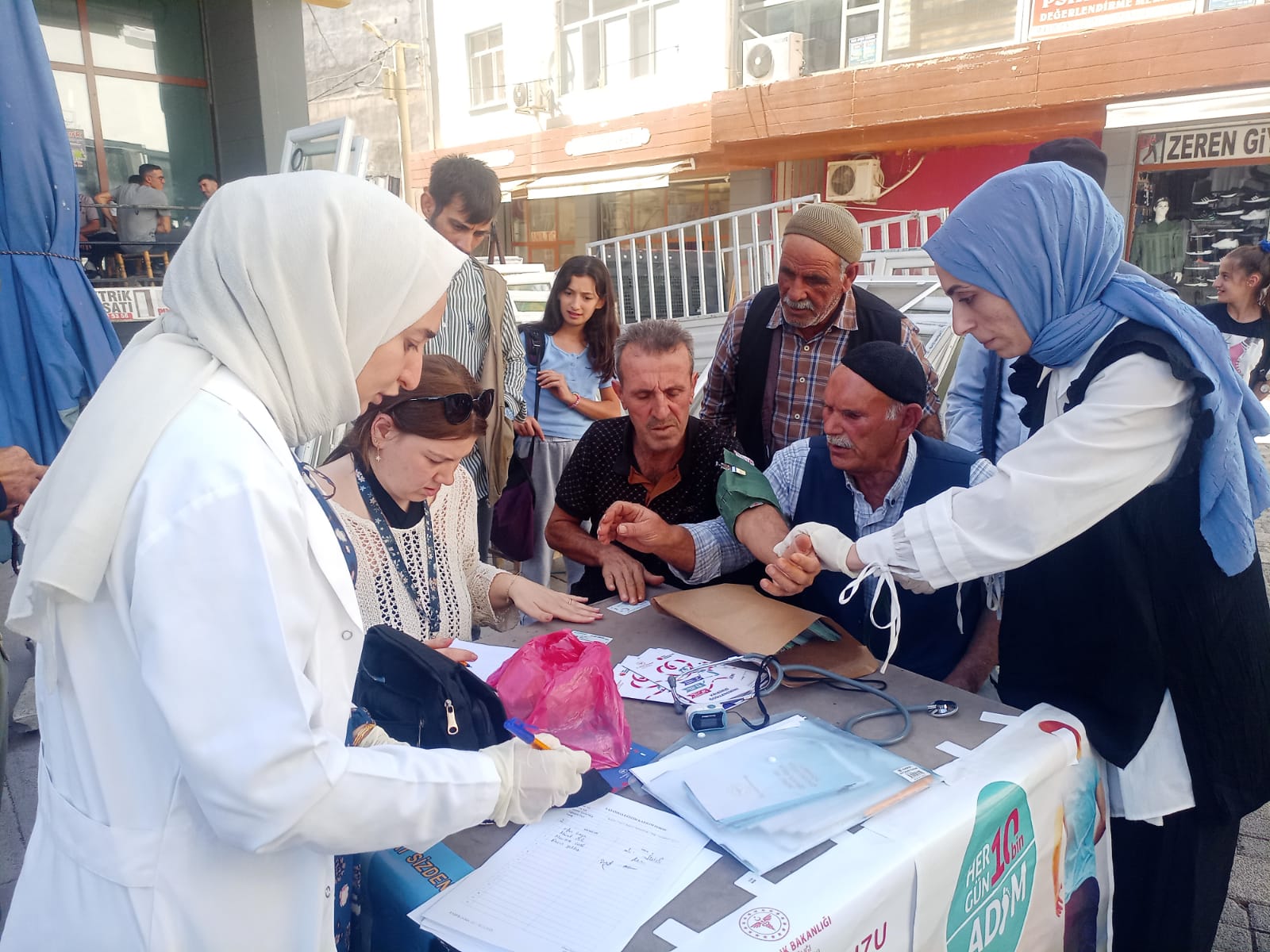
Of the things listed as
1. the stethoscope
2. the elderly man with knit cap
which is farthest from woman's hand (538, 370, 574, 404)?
the stethoscope

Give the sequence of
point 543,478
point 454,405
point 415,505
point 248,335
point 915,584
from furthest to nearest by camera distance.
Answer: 1. point 543,478
2. point 415,505
3. point 454,405
4. point 915,584
5. point 248,335

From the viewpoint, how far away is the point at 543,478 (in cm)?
395

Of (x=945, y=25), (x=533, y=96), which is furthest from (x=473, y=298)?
(x=533, y=96)

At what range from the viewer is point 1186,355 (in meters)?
1.45

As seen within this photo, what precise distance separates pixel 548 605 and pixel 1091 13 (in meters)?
9.52

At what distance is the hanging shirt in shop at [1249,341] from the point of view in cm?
566

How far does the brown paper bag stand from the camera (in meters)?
1.79

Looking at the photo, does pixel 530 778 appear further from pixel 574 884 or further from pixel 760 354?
pixel 760 354

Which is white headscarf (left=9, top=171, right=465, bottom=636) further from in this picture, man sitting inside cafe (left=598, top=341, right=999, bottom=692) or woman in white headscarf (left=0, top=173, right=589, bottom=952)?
man sitting inside cafe (left=598, top=341, right=999, bottom=692)

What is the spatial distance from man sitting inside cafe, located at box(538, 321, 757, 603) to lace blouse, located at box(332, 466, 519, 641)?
14.2 inches

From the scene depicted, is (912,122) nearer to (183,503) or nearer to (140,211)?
(140,211)

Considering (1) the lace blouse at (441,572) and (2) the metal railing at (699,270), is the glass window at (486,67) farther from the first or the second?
(1) the lace blouse at (441,572)

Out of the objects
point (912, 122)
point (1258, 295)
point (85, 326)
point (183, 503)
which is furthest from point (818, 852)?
point (912, 122)

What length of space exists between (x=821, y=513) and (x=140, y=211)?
16.8ft
